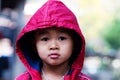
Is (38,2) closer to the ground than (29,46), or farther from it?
farther from it

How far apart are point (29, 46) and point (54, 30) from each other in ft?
1.10

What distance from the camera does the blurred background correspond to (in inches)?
212

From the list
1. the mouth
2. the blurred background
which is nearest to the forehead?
the mouth

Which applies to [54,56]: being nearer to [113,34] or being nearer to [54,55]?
[54,55]

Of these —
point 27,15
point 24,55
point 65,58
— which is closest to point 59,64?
point 65,58

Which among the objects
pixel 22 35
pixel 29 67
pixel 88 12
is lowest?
pixel 29 67

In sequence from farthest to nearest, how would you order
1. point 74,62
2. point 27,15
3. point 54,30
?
point 27,15
point 74,62
point 54,30

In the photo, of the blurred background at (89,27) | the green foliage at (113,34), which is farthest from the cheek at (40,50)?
the green foliage at (113,34)

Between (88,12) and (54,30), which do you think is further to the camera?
(88,12)

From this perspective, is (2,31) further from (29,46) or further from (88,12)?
(29,46)

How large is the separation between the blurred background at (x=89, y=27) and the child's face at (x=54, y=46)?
207cm

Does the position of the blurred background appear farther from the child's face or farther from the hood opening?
the child's face

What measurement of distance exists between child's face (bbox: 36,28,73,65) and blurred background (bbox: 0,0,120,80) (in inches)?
81.5

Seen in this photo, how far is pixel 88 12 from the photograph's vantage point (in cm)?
540
